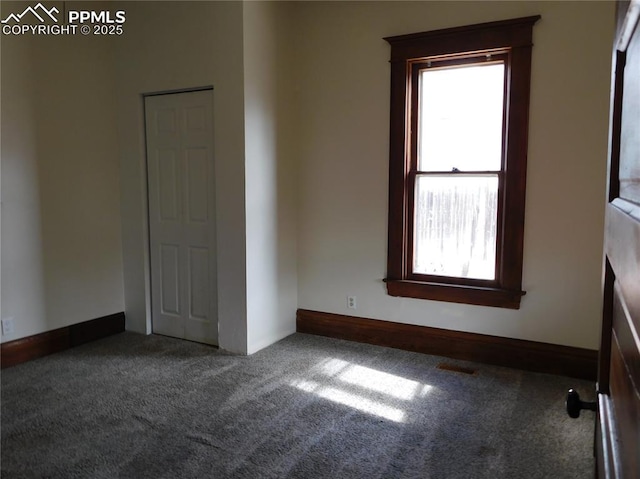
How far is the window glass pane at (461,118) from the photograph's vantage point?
340 centimetres

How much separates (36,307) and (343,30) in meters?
3.19

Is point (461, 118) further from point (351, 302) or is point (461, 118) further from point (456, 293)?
point (351, 302)

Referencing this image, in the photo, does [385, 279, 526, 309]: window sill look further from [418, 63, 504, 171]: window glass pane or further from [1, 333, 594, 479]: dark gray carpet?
[418, 63, 504, 171]: window glass pane

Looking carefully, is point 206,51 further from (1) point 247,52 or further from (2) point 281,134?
(2) point 281,134

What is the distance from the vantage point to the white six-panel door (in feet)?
12.5

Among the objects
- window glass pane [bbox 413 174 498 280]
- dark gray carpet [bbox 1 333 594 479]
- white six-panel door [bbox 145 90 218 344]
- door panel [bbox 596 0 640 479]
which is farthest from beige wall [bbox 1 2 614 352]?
door panel [bbox 596 0 640 479]

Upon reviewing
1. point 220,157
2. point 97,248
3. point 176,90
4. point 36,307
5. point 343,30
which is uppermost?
point 343,30

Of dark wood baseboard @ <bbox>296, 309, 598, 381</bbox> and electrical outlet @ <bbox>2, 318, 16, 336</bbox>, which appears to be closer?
dark wood baseboard @ <bbox>296, 309, 598, 381</bbox>

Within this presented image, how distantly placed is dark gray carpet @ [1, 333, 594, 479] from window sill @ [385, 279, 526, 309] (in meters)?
0.46

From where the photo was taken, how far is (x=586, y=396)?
292cm

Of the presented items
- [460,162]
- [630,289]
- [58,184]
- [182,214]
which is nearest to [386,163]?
[460,162]

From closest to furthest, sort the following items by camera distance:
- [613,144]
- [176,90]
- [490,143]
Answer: [613,144] → [490,143] → [176,90]

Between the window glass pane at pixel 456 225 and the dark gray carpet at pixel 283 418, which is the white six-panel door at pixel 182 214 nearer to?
the dark gray carpet at pixel 283 418

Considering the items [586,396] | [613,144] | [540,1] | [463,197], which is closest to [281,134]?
[463,197]
